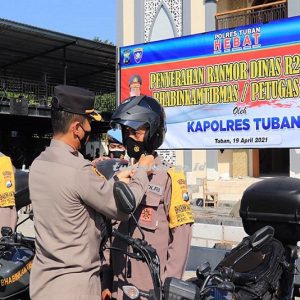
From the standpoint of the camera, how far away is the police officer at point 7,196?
4332mm

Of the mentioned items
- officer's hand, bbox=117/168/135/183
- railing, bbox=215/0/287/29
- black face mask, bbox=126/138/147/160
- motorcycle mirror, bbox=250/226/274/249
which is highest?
railing, bbox=215/0/287/29

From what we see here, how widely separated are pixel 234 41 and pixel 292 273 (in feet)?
17.8

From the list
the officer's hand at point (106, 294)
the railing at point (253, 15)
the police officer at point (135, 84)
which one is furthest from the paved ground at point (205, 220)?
the railing at point (253, 15)

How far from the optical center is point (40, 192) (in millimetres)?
2137

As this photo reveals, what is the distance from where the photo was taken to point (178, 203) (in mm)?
2523

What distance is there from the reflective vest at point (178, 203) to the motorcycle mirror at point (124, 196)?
60cm

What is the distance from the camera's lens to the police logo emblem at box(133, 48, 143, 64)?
358 inches

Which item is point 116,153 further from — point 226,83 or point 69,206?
point 226,83

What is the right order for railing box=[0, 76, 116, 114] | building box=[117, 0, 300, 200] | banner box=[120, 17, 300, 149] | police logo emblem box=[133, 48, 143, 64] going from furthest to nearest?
1. railing box=[0, 76, 116, 114]
2. building box=[117, 0, 300, 200]
3. police logo emblem box=[133, 48, 143, 64]
4. banner box=[120, 17, 300, 149]

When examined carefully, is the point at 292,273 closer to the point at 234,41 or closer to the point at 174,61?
the point at 234,41

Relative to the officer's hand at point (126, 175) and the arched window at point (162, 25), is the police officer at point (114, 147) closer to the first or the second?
the officer's hand at point (126, 175)

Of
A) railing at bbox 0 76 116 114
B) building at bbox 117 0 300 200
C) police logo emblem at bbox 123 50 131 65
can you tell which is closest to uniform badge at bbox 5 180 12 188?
police logo emblem at bbox 123 50 131 65

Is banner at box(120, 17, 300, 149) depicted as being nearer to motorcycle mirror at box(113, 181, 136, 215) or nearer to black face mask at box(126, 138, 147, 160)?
black face mask at box(126, 138, 147, 160)

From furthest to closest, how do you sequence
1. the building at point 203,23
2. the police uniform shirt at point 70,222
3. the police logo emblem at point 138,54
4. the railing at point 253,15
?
1. the building at point 203,23
2. the railing at point 253,15
3. the police logo emblem at point 138,54
4. the police uniform shirt at point 70,222
